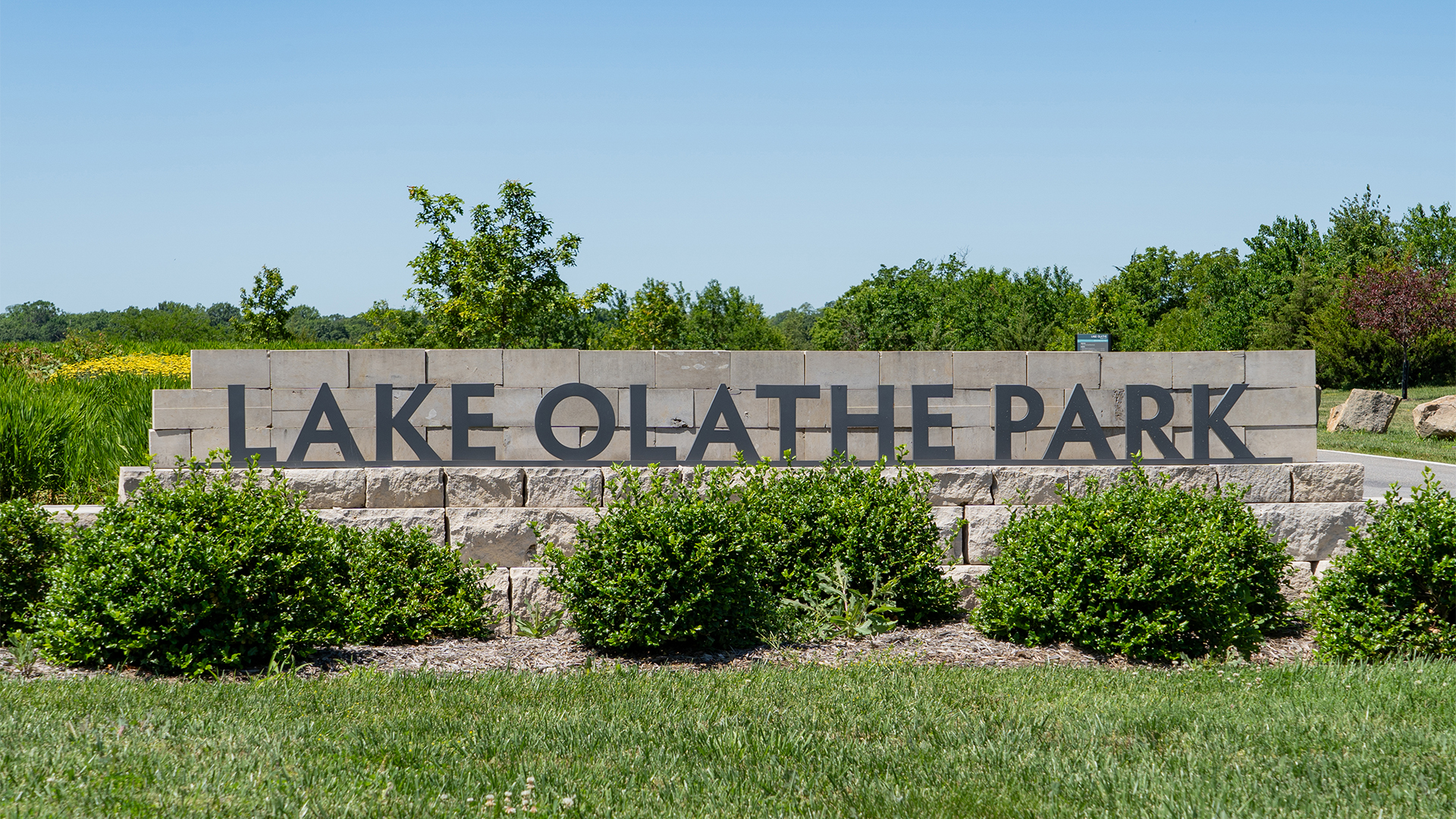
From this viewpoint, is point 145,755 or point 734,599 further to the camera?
point 734,599

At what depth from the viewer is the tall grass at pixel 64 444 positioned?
982cm

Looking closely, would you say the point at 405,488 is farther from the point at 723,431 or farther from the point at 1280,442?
the point at 1280,442

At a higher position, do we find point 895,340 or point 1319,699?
point 895,340

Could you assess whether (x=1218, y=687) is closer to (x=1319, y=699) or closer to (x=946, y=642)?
(x=1319, y=699)

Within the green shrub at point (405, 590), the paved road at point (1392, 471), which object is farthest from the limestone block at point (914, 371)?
the paved road at point (1392, 471)

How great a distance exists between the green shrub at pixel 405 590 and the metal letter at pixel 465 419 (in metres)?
1.22

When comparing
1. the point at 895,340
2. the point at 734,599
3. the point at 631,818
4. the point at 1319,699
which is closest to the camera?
the point at 631,818

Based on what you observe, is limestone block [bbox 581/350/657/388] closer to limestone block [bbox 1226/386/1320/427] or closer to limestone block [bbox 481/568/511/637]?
limestone block [bbox 481/568/511/637]

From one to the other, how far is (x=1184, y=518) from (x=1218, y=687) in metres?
1.62

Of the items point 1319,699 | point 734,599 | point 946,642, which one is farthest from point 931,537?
point 1319,699

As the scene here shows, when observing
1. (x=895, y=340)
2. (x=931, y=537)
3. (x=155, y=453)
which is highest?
(x=895, y=340)

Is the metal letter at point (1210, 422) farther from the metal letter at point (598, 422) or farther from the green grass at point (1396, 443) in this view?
the green grass at point (1396, 443)

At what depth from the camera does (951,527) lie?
8.52m

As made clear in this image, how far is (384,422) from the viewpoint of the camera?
28.7 feet
